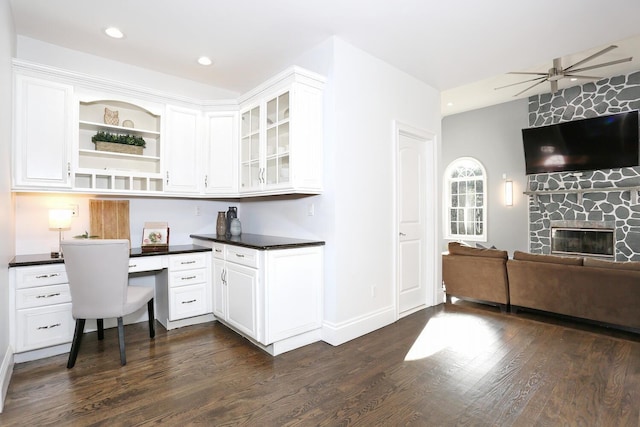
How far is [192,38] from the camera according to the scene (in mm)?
3006

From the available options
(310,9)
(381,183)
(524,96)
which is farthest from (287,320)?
(524,96)

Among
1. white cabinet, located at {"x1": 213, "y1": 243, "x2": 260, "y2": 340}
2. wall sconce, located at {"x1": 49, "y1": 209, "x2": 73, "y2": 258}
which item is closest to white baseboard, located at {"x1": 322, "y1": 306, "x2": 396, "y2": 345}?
white cabinet, located at {"x1": 213, "y1": 243, "x2": 260, "y2": 340}

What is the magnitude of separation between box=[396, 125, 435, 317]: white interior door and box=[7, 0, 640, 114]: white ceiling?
33.4 inches

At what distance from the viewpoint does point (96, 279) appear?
2510 mm

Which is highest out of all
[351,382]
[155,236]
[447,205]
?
[447,205]

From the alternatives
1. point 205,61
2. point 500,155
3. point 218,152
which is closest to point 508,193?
point 500,155

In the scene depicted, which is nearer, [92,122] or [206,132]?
[92,122]

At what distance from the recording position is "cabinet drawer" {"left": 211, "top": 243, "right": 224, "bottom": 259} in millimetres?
3284

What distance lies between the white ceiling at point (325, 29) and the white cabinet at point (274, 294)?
191 centimetres

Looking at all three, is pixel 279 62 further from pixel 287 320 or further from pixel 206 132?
pixel 287 320

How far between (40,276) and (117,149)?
4.41ft

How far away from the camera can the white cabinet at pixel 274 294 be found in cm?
270

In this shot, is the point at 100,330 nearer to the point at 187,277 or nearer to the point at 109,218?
the point at 187,277

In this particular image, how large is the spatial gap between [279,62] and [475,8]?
188 cm
